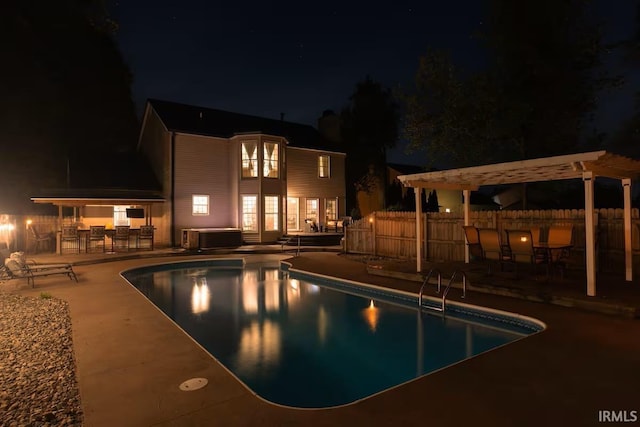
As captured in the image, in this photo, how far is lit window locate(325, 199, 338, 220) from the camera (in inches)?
945

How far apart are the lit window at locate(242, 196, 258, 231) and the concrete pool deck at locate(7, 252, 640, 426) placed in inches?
536

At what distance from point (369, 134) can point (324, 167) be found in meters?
6.97

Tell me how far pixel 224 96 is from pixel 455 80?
21761 millimetres

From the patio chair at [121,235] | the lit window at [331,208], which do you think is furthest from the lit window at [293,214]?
the patio chair at [121,235]

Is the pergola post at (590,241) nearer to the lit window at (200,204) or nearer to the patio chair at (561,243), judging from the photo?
the patio chair at (561,243)

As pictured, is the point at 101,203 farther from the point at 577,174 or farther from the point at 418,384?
the point at 577,174

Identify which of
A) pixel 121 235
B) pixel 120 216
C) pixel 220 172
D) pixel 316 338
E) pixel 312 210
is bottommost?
pixel 316 338

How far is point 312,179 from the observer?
23172mm

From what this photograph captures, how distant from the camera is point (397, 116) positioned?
29531 mm

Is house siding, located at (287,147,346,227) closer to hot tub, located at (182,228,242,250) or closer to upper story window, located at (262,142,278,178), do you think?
upper story window, located at (262,142,278,178)

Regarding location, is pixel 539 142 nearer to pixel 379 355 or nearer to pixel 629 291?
pixel 629 291

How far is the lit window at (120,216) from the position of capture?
766 inches

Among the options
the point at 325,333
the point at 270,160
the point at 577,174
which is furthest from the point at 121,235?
the point at 577,174

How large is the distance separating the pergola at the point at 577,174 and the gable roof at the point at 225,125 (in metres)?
12.7
